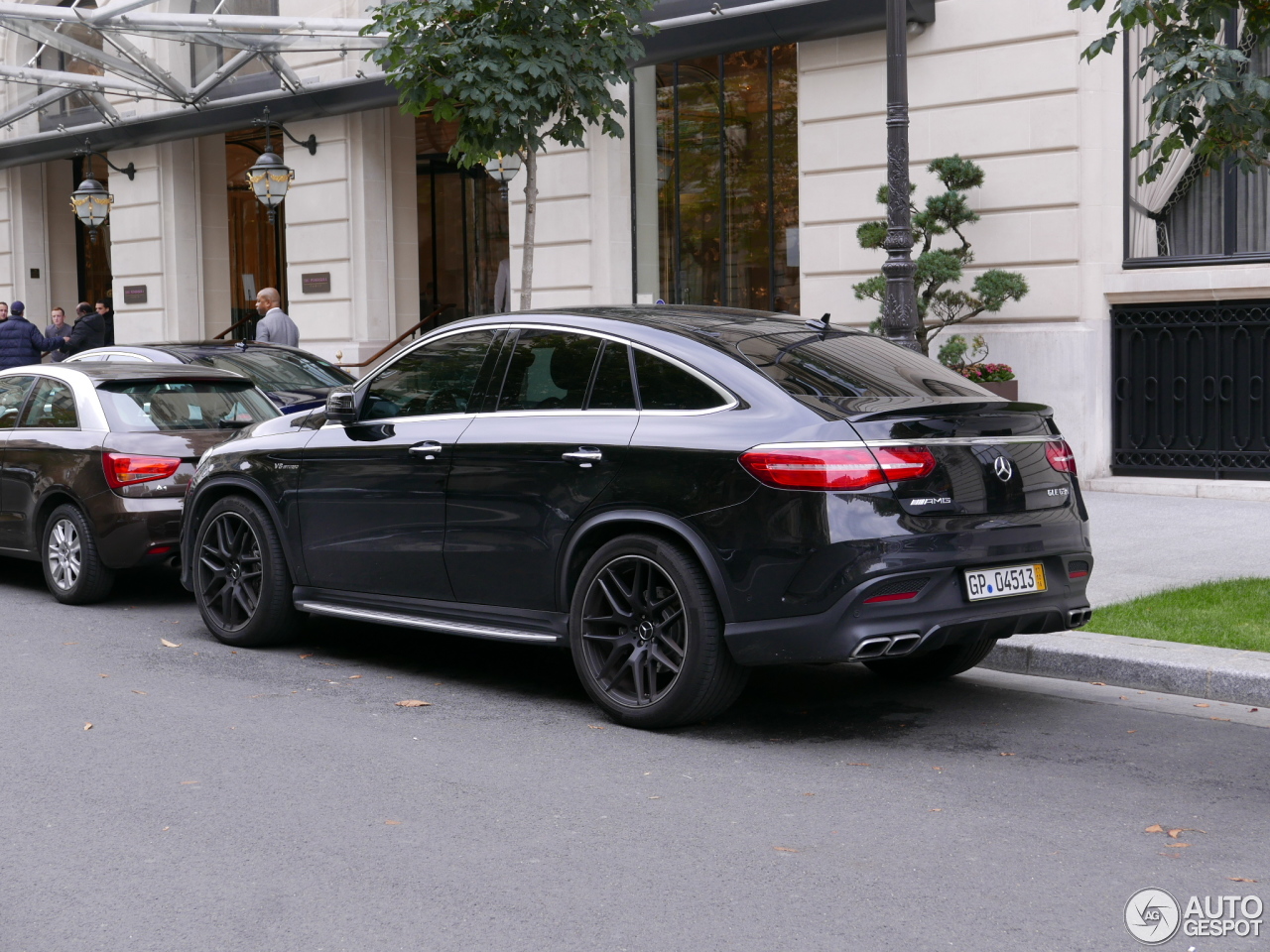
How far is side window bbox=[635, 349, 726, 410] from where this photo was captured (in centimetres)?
600

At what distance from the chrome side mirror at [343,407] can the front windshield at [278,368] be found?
6.10 m

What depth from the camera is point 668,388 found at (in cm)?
614

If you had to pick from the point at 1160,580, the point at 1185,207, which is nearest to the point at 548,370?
the point at 1160,580

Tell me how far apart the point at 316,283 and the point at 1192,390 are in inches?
500

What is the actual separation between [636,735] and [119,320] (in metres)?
21.2

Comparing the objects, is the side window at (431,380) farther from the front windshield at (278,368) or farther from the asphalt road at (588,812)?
the front windshield at (278,368)

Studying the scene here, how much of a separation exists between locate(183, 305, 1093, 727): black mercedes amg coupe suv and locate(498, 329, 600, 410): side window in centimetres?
1

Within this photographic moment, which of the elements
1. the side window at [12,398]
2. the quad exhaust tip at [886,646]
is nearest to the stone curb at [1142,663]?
the quad exhaust tip at [886,646]

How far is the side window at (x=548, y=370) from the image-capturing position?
648cm

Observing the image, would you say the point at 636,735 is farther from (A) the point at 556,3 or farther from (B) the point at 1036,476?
(A) the point at 556,3

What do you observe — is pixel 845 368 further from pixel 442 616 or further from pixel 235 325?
pixel 235 325

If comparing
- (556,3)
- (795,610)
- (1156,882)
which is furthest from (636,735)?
(556,3)

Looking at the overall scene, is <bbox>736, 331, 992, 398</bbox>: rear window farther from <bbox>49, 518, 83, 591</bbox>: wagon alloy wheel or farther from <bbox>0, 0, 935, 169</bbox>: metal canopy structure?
<bbox>0, 0, 935, 169</bbox>: metal canopy structure

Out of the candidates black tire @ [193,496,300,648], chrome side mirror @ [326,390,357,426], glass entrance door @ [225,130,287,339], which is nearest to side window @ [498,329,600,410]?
chrome side mirror @ [326,390,357,426]
